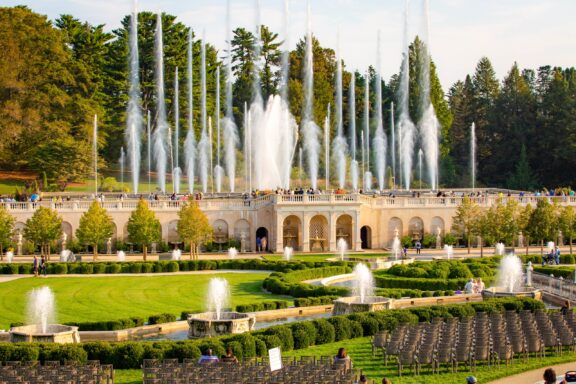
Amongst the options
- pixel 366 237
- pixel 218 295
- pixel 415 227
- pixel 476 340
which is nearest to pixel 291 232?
pixel 366 237

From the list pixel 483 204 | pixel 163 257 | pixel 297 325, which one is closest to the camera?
pixel 297 325

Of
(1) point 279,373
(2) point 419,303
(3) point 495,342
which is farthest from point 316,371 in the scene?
(2) point 419,303

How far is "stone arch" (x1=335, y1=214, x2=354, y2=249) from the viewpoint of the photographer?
71.8 metres

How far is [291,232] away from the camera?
2854 inches

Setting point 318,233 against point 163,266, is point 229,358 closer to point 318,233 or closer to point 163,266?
point 163,266

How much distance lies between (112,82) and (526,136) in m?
40.0

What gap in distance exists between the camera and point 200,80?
336 feet

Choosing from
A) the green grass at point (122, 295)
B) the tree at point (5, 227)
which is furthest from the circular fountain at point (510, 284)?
the tree at point (5, 227)

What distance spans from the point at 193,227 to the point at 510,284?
26.0 m

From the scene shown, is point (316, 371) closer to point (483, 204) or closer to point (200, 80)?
point (483, 204)

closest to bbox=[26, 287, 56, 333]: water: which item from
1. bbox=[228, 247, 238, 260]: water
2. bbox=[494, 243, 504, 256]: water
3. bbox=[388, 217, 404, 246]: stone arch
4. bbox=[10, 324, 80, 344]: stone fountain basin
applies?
bbox=[10, 324, 80, 344]: stone fountain basin

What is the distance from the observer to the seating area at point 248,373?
81.6 feet

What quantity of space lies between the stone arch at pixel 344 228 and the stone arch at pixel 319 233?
0.94m

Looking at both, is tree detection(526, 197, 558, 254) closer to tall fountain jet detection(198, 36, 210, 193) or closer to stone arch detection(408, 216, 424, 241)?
stone arch detection(408, 216, 424, 241)
